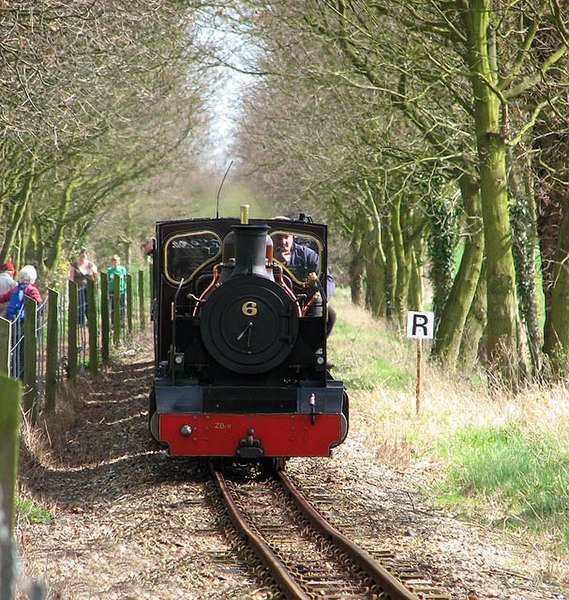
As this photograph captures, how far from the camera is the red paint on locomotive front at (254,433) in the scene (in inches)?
347

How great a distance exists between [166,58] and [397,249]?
12.2 metres

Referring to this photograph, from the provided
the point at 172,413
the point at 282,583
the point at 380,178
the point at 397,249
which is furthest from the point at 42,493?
the point at 397,249

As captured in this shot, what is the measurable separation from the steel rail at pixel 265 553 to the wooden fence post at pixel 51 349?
403 centimetres

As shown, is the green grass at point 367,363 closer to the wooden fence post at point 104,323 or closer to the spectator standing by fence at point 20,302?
the wooden fence post at point 104,323

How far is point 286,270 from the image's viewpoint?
9688 millimetres

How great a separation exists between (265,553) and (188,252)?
4.29 metres

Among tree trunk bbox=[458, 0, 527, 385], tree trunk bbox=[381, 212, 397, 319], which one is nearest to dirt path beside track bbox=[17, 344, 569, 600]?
tree trunk bbox=[458, 0, 527, 385]

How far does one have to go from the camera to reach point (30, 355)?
1068cm

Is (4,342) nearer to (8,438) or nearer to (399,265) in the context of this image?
(8,438)

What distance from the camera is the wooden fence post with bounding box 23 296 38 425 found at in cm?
1059

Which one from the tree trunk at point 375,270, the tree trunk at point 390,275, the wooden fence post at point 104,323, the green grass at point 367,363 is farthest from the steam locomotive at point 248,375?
the tree trunk at point 375,270

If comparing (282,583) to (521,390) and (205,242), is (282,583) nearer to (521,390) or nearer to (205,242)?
(205,242)

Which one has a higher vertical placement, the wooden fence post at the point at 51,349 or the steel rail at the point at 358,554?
the wooden fence post at the point at 51,349

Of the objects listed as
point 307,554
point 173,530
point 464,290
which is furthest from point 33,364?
point 464,290
